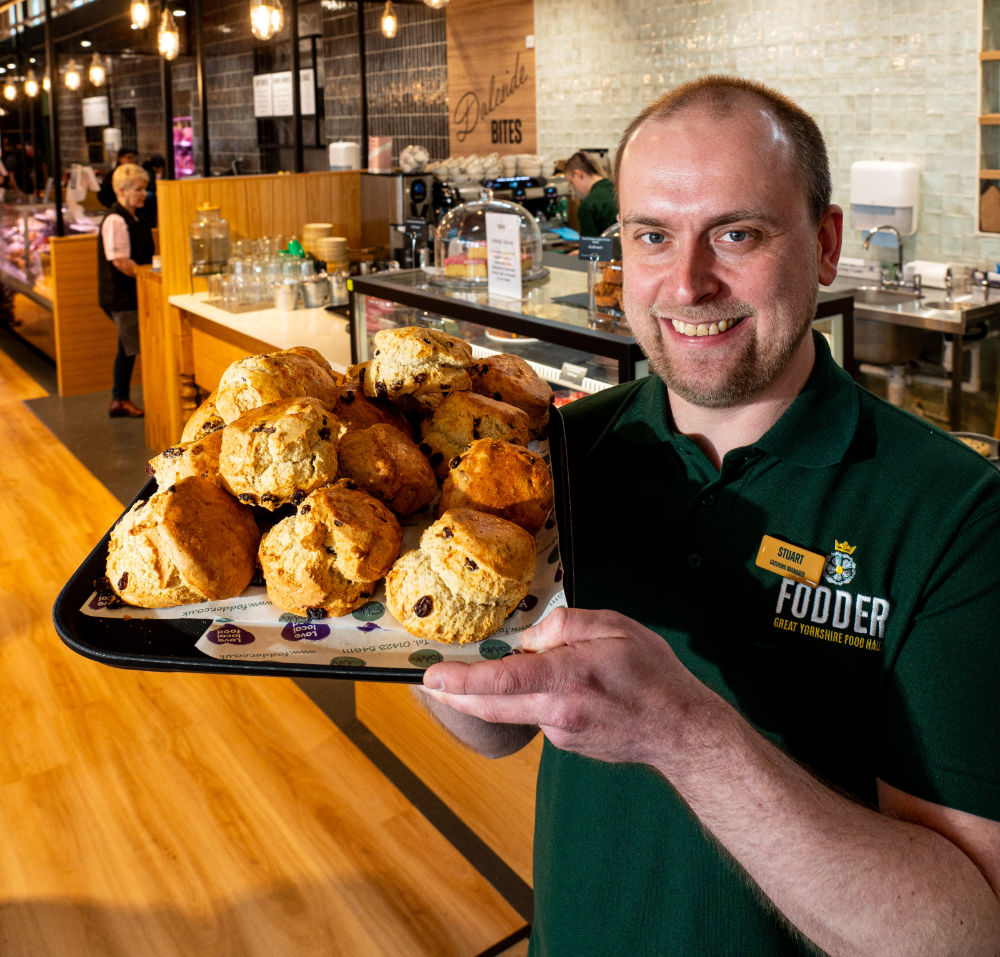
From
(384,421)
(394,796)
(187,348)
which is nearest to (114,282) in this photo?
(187,348)

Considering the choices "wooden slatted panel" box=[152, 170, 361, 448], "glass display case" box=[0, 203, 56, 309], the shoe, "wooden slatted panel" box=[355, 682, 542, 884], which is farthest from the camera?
"glass display case" box=[0, 203, 56, 309]

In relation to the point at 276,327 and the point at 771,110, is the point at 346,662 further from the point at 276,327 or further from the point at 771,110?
the point at 276,327

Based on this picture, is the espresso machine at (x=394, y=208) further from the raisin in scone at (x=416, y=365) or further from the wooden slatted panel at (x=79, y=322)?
the raisin in scone at (x=416, y=365)

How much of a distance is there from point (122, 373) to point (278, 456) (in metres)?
6.11

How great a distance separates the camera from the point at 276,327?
4816 mm

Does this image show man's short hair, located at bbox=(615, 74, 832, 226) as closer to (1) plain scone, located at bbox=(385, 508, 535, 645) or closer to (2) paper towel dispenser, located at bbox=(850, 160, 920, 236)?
(1) plain scone, located at bbox=(385, 508, 535, 645)

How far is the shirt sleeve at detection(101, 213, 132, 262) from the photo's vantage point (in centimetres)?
609

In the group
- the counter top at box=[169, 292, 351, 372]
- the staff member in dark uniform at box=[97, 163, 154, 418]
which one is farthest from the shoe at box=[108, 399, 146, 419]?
the counter top at box=[169, 292, 351, 372]

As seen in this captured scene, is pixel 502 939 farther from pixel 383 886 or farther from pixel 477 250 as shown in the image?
pixel 477 250

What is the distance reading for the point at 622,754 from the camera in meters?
0.90

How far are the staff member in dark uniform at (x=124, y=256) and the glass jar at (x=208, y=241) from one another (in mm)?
776

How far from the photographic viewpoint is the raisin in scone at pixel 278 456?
1001mm

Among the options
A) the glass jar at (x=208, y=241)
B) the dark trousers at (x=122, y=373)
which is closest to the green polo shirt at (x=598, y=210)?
the glass jar at (x=208, y=241)

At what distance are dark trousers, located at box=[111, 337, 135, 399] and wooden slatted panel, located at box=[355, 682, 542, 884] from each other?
4.32 metres
